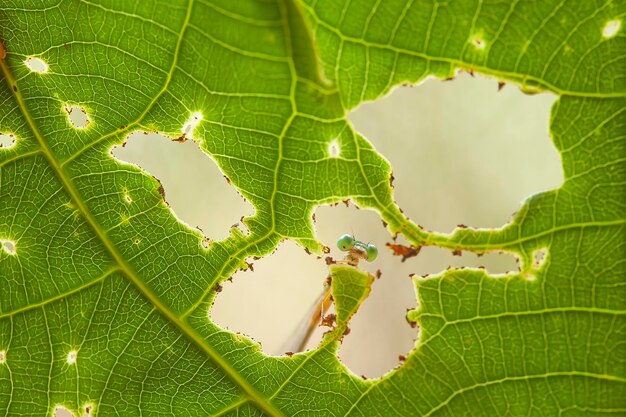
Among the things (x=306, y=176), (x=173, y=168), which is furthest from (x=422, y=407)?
(x=173, y=168)

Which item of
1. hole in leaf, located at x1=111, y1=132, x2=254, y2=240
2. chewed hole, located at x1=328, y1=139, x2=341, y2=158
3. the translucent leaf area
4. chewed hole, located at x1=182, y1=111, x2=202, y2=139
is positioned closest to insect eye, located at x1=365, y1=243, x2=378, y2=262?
the translucent leaf area

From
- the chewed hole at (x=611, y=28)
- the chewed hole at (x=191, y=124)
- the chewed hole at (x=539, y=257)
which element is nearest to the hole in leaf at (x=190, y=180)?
the chewed hole at (x=191, y=124)

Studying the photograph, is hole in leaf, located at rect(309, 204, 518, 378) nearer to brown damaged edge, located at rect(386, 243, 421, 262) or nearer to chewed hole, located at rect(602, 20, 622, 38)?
brown damaged edge, located at rect(386, 243, 421, 262)

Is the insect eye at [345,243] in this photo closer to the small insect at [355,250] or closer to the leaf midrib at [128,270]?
the small insect at [355,250]

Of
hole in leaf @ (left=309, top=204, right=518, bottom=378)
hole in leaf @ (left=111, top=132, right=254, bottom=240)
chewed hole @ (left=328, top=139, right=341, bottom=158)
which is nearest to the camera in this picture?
chewed hole @ (left=328, top=139, right=341, bottom=158)

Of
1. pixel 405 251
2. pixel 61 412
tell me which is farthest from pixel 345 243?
pixel 61 412
